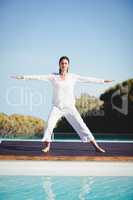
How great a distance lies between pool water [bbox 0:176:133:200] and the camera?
4188 mm

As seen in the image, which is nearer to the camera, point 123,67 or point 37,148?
point 37,148

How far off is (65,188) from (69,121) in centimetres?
150

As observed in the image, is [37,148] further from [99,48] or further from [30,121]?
[99,48]

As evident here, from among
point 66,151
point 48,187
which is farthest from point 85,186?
point 66,151

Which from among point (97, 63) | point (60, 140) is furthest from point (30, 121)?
point (97, 63)

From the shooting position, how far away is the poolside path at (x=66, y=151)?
16.9 ft

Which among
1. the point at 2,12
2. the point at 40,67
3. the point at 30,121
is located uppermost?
the point at 2,12

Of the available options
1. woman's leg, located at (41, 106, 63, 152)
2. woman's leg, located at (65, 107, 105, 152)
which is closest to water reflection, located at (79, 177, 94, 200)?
woman's leg, located at (65, 107, 105, 152)

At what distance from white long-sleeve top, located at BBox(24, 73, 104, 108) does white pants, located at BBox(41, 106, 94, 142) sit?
12 centimetres

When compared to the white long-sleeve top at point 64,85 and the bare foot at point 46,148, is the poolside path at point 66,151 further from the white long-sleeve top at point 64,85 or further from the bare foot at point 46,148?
the white long-sleeve top at point 64,85

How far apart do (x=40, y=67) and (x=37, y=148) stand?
61.6 inches

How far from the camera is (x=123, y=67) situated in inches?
249

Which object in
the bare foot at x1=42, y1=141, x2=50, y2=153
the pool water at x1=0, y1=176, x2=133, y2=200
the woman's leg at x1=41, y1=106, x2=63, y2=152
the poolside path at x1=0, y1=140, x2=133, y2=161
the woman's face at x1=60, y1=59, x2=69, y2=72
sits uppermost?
the woman's face at x1=60, y1=59, x2=69, y2=72

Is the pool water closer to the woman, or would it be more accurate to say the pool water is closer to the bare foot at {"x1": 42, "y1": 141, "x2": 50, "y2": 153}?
the bare foot at {"x1": 42, "y1": 141, "x2": 50, "y2": 153}
